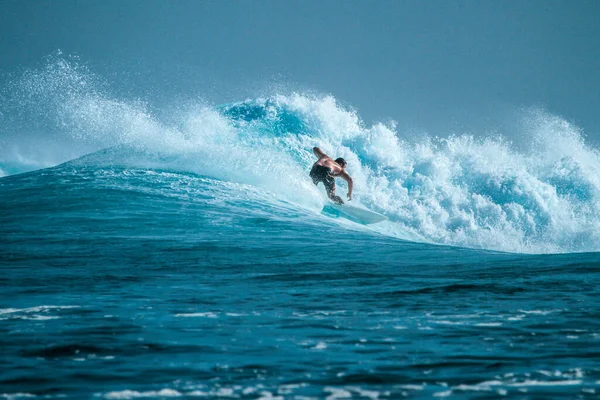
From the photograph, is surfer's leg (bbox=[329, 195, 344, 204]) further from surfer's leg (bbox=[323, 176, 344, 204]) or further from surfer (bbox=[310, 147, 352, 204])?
surfer (bbox=[310, 147, 352, 204])

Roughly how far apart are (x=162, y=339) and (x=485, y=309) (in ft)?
8.48

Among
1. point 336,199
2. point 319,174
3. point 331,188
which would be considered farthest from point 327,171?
point 336,199

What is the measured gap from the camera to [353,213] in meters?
15.7

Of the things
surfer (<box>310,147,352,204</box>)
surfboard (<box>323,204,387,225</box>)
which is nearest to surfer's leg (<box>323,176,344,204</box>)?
surfer (<box>310,147,352,204</box>)

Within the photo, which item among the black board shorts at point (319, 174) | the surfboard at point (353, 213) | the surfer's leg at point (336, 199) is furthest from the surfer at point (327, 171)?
the surfboard at point (353, 213)

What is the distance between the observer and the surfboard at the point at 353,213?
15.7 m

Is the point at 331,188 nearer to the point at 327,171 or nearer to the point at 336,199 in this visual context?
the point at 336,199

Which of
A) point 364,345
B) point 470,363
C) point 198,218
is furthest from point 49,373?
point 198,218

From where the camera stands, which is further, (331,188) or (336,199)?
(336,199)

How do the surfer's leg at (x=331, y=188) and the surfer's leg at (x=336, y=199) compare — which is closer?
the surfer's leg at (x=331, y=188)

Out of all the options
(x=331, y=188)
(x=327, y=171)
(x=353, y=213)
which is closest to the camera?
(x=327, y=171)

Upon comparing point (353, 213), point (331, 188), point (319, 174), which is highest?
point (319, 174)

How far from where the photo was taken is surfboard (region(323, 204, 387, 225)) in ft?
51.4

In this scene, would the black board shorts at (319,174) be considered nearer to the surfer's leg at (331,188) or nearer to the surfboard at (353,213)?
the surfer's leg at (331,188)
